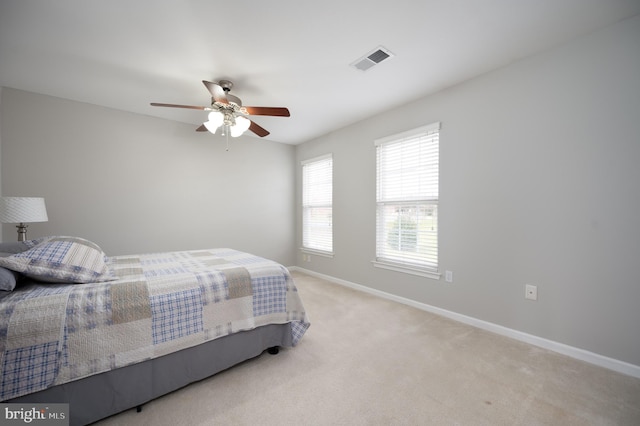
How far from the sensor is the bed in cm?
129

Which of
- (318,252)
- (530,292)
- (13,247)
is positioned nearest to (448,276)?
(530,292)

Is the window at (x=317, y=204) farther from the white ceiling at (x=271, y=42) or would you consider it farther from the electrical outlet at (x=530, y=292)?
the electrical outlet at (x=530, y=292)

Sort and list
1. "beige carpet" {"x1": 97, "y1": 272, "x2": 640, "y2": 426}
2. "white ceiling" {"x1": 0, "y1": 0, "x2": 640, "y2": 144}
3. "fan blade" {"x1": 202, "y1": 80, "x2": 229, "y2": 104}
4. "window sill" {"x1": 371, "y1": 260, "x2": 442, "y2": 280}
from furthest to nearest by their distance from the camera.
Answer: "window sill" {"x1": 371, "y1": 260, "x2": 442, "y2": 280}, "fan blade" {"x1": 202, "y1": 80, "x2": 229, "y2": 104}, "white ceiling" {"x1": 0, "y1": 0, "x2": 640, "y2": 144}, "beige carpet" {"x1": 97, "y1": 272, "x2": 640, "y2": 426}

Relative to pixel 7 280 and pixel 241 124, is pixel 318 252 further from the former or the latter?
pixel 7 280

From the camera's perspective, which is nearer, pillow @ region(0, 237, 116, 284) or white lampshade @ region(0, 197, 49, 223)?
pillow @ region(0, 237, 116, 284)

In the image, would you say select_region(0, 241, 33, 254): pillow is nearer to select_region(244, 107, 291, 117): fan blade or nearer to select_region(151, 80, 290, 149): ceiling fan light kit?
select_region(151, 80, 290, 149): ceiling fan light kit

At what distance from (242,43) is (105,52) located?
1210 millimetres

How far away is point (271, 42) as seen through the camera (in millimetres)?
2137

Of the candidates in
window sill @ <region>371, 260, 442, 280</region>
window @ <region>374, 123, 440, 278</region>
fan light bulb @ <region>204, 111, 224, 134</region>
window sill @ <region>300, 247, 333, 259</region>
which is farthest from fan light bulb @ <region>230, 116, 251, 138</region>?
window sill @ <region>300, 247, 333, 259</region>

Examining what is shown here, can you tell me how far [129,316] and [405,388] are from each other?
1777 mm

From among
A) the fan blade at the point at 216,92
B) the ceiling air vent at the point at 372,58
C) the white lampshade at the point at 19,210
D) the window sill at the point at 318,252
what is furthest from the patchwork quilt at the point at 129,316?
the window sill at the point at 318,252

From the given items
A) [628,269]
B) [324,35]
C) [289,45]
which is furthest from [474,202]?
[289,45]

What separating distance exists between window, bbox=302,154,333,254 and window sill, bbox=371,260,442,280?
1065 mm

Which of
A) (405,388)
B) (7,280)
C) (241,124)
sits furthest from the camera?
(241,124)
